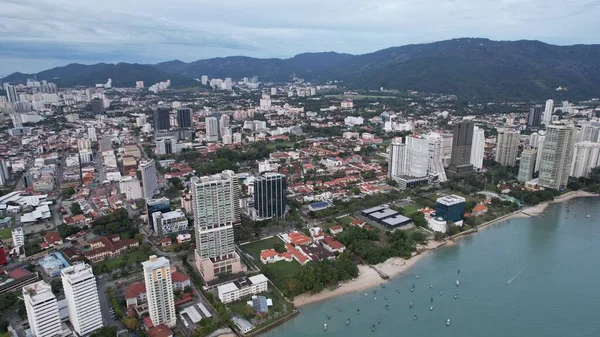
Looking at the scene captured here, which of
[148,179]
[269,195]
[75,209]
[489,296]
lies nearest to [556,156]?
[489,296]

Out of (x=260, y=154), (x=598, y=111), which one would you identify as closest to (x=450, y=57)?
(x=598, y=111)

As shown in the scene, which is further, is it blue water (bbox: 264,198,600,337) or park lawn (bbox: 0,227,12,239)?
park lawn (bbox: 0,227,12,239)

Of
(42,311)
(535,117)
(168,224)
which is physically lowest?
(168,224)

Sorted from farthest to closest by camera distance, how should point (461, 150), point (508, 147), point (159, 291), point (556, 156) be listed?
point (508, 147), point (461, 150), point (556, 156), point (159, 291)

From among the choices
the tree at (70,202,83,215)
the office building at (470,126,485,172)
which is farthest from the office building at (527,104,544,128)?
the tree at (70,202,83,215)

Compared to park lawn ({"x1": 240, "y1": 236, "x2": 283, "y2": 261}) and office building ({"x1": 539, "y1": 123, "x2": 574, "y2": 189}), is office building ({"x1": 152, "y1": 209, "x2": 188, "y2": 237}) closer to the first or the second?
park lawn ({"x1": 240, "y1": 236, "x2": 283, "y2": 261})

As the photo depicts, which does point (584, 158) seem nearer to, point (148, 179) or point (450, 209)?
point (450, 209)

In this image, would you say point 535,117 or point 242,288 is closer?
point 242,288
